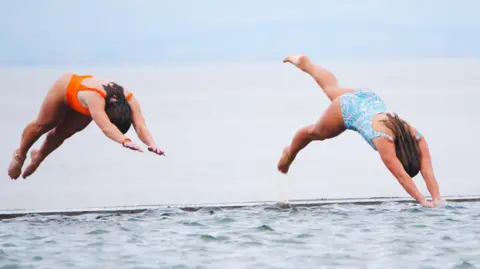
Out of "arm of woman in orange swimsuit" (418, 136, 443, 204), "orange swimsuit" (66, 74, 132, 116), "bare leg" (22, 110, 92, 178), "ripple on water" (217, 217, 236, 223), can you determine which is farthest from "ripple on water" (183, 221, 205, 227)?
"arm of woman in orange swimsuit" (418, 136, 443, 204)

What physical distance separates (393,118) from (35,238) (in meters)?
2.30

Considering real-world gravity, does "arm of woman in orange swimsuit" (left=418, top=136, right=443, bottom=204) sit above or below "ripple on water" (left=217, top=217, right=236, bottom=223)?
above

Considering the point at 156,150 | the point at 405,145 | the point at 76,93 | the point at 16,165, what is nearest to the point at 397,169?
the point at 405,145

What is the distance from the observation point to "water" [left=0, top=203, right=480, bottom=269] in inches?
153

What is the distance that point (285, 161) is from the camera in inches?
251

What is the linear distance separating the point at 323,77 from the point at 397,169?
40.5 inches

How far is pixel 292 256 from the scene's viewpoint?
4.00m

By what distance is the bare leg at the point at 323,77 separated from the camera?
19.9 feet

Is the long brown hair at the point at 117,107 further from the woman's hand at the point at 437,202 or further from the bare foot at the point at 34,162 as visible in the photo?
the woman's hand at the point at 437,202

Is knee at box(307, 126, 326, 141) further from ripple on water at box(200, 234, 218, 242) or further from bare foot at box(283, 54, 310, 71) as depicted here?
ripple on water at box(200, 234, 218, 242)

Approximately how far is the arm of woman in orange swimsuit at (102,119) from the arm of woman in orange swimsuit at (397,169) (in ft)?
5.15

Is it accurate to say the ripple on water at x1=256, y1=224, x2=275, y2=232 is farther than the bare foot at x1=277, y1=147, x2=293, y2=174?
No

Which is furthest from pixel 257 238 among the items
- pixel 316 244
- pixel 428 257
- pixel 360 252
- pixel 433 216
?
pixel 433 216

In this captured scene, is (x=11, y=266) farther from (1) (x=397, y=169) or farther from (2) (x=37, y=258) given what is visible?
(1) (x=397, y=169)
